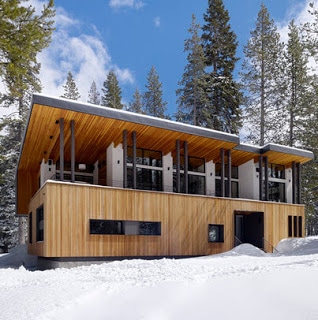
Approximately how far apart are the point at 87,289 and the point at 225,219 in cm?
1240

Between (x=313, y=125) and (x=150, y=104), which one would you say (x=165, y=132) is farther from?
(x=150, y=104)

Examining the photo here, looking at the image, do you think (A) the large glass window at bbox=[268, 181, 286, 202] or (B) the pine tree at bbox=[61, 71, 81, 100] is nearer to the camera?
(A) the large glass window at bbox=[268, 181, 286, 202]

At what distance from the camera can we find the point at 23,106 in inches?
1208

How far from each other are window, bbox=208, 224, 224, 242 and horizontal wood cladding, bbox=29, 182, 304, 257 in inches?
9.3

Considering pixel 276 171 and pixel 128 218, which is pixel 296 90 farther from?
pixel 128 218

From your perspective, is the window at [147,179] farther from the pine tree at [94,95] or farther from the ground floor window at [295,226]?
the pine tree at [94,95]

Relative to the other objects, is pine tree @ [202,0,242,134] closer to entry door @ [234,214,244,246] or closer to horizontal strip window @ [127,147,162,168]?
entry door @ [234,214,244,246]

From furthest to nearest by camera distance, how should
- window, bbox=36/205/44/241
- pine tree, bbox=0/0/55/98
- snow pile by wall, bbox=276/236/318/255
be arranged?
snow pile by wall, bbox=276/236/318/255 → window, bbox=36/205/44/241 → pine tree, bbox=0/0/55/98

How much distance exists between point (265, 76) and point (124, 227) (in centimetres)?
2255

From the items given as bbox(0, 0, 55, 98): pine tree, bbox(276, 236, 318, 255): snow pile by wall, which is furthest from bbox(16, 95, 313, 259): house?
bbox(0, 0, 55, 98): pine tree

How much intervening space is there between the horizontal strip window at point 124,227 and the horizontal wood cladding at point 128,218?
7.7 inches

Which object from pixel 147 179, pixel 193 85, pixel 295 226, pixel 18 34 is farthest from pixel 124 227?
pixel 193 85

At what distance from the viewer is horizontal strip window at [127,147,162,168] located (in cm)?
1867

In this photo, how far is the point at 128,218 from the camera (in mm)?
15836
